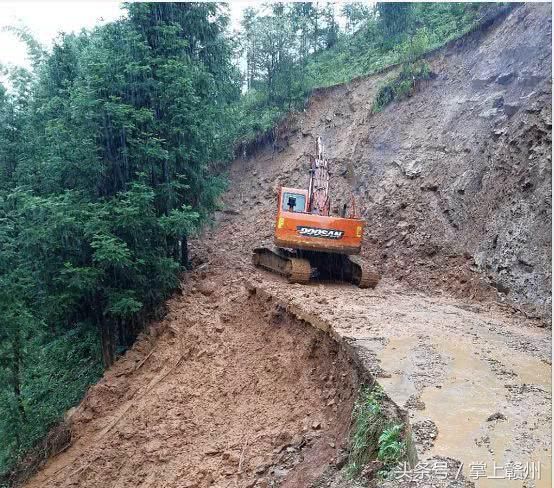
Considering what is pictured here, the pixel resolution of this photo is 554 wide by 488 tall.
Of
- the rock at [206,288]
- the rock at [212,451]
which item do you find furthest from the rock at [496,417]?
the rock at [206,288]

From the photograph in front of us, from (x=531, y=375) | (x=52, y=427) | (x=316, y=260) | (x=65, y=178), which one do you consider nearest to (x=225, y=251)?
(x=316, y=260)

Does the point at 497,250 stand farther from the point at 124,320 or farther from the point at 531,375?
the point at 124,320

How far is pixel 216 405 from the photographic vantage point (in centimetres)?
909

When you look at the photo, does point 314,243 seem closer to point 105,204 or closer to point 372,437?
point 105,204

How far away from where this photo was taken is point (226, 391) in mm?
9273

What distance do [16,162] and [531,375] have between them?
13820 millimetres

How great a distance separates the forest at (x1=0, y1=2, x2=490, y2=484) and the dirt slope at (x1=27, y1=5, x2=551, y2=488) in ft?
4.61

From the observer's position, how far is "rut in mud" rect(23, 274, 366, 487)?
689 centimetres

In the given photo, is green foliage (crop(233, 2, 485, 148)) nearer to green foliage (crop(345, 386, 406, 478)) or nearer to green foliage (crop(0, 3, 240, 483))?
green foliage (crop(0, 3, 240, 483))

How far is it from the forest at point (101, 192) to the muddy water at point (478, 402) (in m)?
5.94

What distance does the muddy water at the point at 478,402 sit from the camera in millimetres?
4418

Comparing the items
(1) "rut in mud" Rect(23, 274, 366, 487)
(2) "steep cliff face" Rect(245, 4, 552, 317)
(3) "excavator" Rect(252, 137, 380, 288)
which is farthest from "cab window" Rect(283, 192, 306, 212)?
(1) "rut in mud" Rect(23, 274, 366, 487)

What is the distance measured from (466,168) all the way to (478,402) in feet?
29.7

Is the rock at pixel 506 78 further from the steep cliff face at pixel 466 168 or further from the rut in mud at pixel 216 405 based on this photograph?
the rut in mud at pixel 216 405
